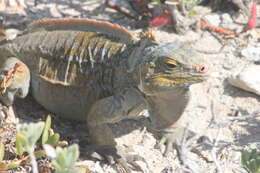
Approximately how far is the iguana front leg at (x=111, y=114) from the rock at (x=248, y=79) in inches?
61.4

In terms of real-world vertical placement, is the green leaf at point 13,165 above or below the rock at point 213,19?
below

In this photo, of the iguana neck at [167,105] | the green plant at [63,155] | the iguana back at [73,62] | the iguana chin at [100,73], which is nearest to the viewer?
the green plant at [63,155]

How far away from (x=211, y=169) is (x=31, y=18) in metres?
3.78

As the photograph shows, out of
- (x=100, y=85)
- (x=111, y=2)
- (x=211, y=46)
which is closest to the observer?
(x=100, y=85)

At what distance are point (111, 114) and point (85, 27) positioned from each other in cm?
117

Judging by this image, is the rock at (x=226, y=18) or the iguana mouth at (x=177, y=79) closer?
the iguana mouth at (x=177, y=79)

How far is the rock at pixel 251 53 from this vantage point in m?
6.69

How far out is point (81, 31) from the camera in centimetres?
558

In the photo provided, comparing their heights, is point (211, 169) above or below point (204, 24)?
below

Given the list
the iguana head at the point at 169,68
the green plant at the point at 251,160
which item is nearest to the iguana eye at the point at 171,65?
the iguana head at the point at 169,68

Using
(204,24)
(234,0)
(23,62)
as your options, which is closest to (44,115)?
(23,62)

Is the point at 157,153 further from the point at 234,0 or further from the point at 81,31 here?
the point at 234,0

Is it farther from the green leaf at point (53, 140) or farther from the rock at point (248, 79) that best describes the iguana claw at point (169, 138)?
the green leaf at point (53, 140)

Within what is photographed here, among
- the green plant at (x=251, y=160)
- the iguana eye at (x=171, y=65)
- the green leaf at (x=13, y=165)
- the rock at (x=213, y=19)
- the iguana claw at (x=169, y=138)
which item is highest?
the iguana eye at (x=171, y=65)
